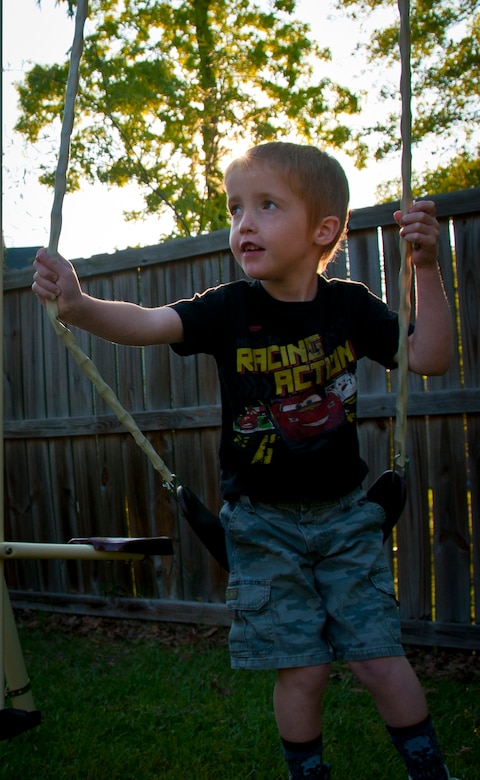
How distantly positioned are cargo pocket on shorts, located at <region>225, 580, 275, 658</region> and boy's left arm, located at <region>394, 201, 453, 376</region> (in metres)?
0.71

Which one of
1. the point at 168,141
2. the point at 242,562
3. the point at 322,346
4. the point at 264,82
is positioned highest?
the point at 264,82

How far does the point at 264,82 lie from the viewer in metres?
9.82

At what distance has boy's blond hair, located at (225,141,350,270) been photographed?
206 cm

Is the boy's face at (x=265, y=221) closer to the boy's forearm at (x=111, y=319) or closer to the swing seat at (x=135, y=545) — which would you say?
the boy's forearm at (x=111, y=319)

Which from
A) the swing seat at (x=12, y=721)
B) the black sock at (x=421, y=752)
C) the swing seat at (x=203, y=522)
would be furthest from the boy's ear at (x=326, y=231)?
the swing seat at (x=12, y=721)

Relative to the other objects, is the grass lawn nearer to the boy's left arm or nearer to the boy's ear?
the boy's left arm

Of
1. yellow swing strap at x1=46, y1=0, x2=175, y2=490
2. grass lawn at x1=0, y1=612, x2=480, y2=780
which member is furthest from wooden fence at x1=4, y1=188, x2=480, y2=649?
yellow swing strap at x1=46, y1=0, x2=175, y2=490

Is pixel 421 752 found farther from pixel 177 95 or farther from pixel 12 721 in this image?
pixel 177 95

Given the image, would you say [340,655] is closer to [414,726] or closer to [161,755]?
[414,726]

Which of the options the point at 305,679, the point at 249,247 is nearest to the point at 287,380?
the point at 249,247

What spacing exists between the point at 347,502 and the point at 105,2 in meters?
7.81

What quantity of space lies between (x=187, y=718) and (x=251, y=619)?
4.37 feet

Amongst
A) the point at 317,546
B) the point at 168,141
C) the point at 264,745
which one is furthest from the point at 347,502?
the point at 168,141

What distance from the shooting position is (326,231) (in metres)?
2.14
